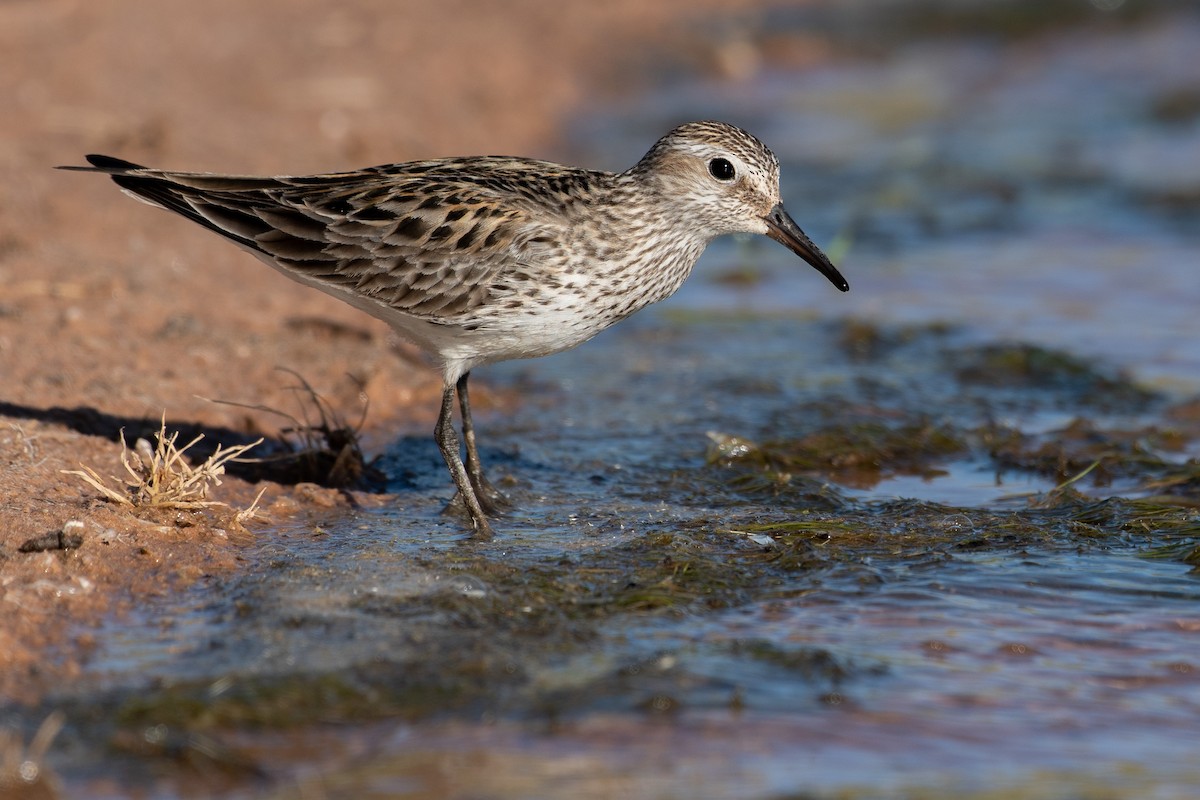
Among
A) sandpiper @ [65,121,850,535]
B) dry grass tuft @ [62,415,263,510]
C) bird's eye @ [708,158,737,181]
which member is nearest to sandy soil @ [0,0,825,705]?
dry grass tuft @ [62,415,263,510]

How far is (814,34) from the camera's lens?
21.3 m

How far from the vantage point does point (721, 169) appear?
8016 mm

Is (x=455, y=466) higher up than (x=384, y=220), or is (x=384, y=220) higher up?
(x=384, y=220)

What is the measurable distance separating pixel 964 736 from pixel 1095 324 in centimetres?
673

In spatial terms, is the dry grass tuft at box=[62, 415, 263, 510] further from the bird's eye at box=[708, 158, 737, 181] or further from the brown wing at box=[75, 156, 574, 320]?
the bird's eye at box=[708, 158, 737, 181]

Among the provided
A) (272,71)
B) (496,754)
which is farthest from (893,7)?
(496,754)

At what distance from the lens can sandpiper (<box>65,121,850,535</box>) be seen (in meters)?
7.46

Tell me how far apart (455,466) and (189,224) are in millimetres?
4953

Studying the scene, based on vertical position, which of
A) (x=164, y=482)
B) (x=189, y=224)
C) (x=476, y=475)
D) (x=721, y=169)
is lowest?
(x=164, y=482)

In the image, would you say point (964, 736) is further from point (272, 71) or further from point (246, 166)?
point (272, 71)

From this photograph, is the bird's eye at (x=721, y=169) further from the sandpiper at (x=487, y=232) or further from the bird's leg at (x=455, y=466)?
the bird's leg at (x=455, y=466)

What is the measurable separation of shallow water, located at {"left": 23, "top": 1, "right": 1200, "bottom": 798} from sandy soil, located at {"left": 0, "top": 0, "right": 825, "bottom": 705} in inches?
19.8

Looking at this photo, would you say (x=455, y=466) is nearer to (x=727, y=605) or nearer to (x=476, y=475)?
(x=476, y=475)

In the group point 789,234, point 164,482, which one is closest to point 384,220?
point 164,482
